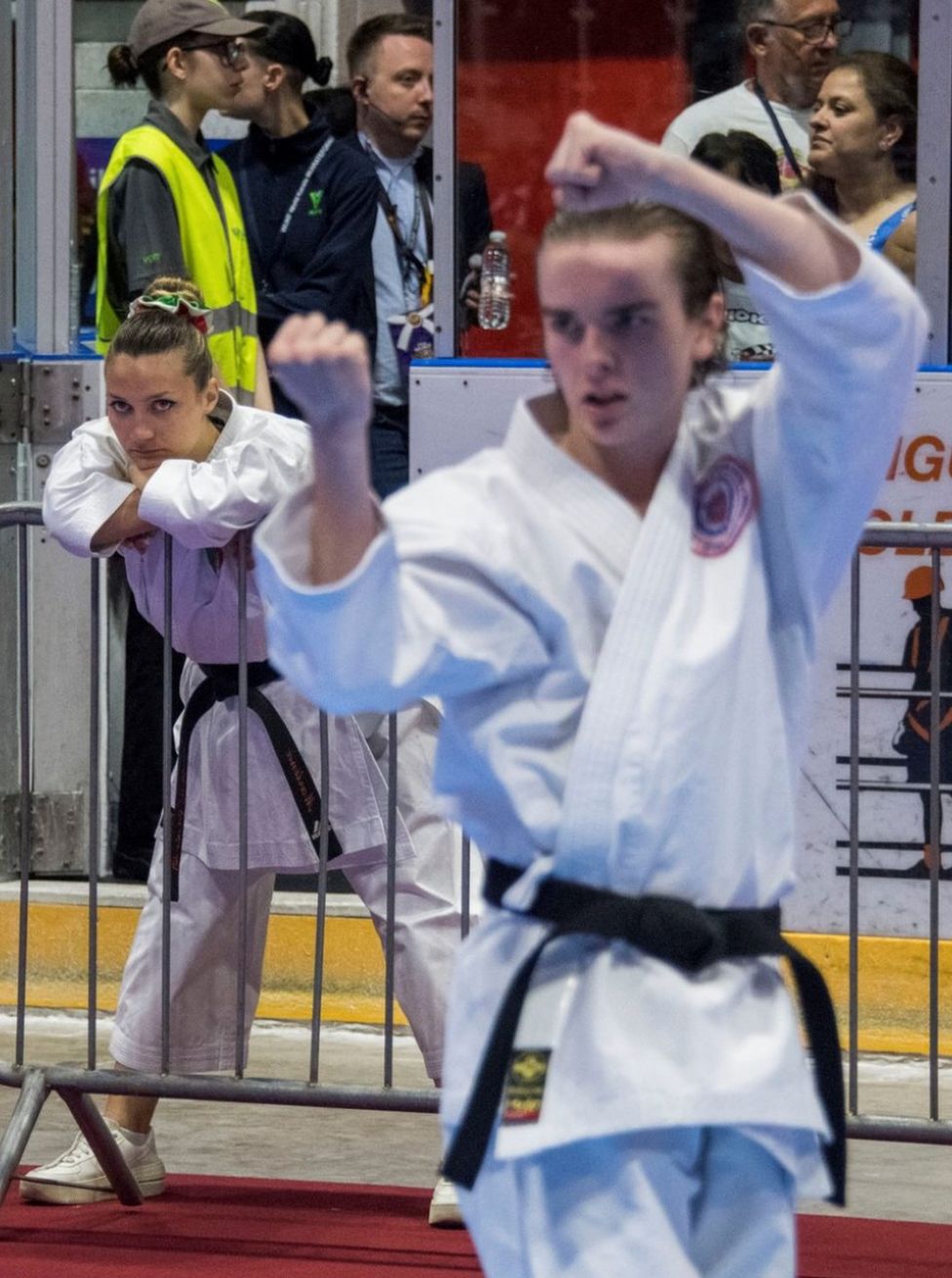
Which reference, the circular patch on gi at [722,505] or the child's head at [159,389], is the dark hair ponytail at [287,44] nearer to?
the child's head at [159,389]

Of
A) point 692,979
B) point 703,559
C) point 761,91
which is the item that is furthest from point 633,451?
point 761,91

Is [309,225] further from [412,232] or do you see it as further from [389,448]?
[389,448]

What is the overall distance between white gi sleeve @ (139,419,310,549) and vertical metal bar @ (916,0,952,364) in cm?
229

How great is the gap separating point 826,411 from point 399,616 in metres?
0.46

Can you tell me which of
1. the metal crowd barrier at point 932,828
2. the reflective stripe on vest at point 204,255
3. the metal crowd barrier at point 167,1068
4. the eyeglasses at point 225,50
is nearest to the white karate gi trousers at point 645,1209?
the metal crowd barrier at point 932,828

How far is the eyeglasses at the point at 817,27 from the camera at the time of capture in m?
5.90

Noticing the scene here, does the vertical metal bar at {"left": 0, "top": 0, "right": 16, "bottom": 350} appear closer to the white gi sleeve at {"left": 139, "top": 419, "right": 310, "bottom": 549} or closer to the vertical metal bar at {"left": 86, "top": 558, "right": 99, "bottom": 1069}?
the vertical metal bar at {"left": 86, "top": 558, "right": 99, "bottom": 1069}

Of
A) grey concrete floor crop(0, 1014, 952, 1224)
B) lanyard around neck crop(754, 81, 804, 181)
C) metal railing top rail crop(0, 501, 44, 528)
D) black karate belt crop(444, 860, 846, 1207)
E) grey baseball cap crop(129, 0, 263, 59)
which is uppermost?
grey baseball cap crop(129, 0, 263, 59)

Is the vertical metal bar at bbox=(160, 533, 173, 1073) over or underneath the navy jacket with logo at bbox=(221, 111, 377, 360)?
underneath

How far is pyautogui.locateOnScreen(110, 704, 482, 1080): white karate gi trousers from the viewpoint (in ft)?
14.5

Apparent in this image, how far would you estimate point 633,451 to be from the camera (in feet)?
7.43

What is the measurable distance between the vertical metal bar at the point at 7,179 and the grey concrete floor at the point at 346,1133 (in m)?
2.07

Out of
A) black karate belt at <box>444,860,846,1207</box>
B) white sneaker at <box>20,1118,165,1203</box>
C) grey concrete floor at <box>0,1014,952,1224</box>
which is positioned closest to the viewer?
black karate belt at <box>444,860,846,1207</box>

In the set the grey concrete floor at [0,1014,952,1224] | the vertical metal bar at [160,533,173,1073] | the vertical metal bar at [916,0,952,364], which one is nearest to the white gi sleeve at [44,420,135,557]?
the vertical metal bar at [160,533,173,1073]
